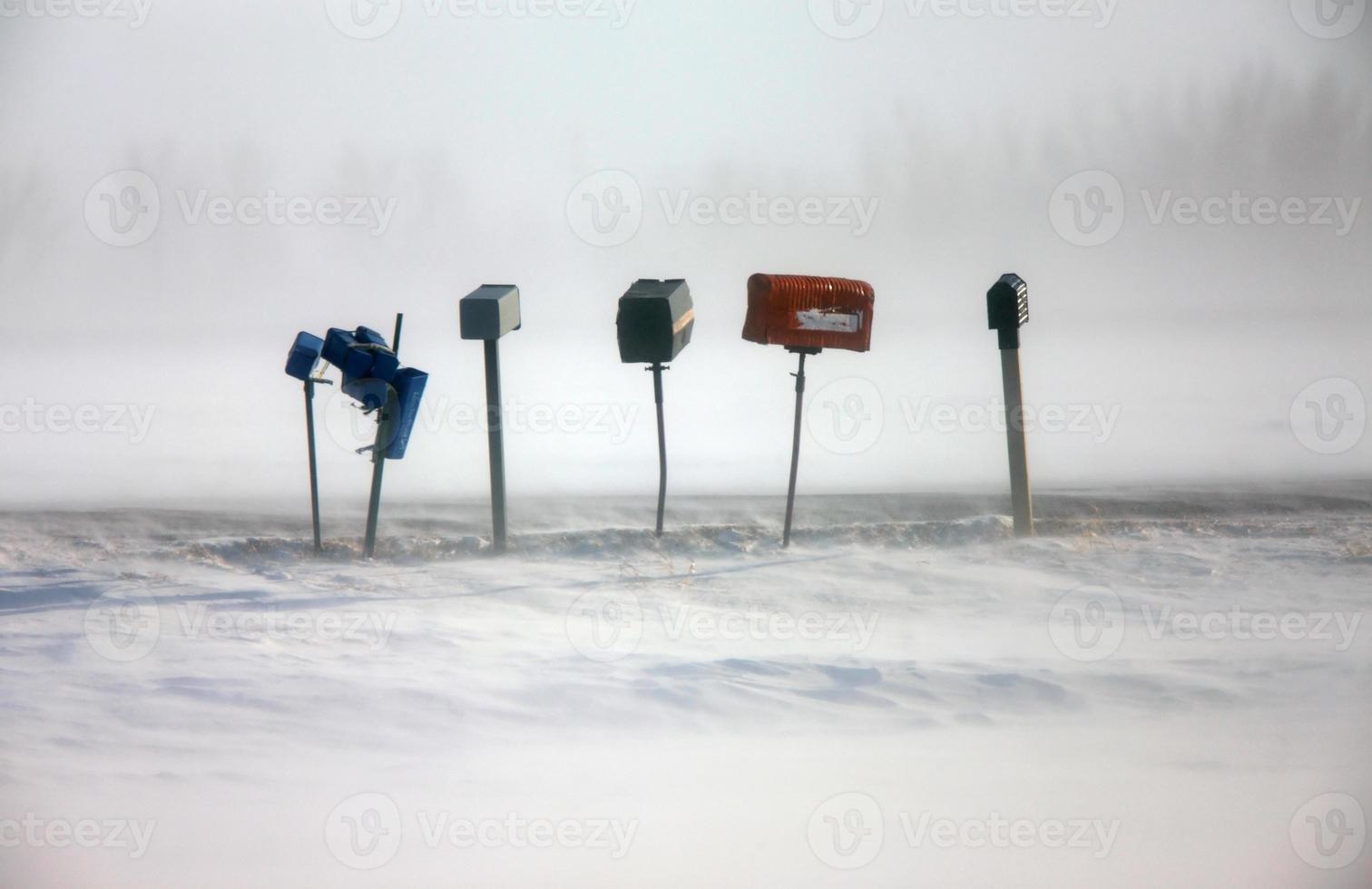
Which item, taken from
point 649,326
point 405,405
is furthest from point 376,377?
point 649,326

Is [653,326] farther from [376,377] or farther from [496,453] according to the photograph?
[376,377]

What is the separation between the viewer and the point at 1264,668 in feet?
8.15

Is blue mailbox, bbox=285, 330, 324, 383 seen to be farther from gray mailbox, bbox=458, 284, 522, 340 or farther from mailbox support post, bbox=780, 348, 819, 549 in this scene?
mailbox support post, bbox=780, 348, 819, 549

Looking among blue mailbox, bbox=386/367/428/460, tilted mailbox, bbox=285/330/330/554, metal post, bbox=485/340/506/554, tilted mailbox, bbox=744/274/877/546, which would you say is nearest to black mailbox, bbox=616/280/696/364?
tilted mailbox, bbox=744/274/877/546

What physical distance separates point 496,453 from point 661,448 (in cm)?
34

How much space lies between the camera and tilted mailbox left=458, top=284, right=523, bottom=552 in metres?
2.39

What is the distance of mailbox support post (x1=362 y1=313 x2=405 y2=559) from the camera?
237cm

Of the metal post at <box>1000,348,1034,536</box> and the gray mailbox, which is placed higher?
the gray mailbox

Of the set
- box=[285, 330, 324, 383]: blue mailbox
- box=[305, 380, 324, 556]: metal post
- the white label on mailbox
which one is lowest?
box=[305, 380, 324, 556]: metal post

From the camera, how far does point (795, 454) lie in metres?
2.49

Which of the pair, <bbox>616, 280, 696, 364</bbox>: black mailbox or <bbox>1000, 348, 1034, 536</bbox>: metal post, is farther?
<bbox>1000, 348, 1034, 536</bbox>: metal post

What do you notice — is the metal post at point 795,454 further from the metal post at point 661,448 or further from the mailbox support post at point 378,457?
the mailbox support post at point 378,457

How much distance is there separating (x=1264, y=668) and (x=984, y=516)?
2.08ft

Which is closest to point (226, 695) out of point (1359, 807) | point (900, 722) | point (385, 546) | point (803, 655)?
point (385, 546)
